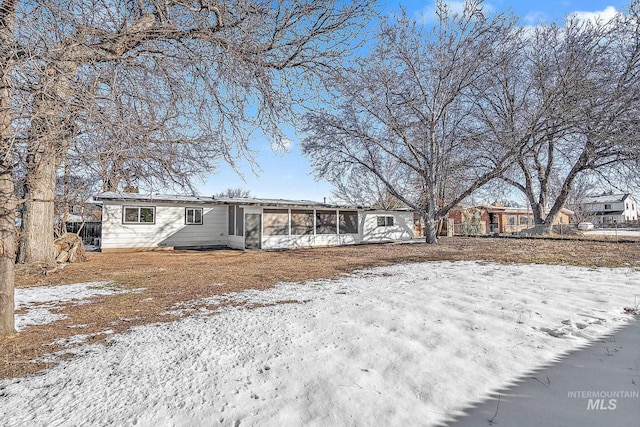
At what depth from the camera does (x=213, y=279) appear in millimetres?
6906

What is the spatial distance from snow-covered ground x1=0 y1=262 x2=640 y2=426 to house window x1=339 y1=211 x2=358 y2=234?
12.2 meters

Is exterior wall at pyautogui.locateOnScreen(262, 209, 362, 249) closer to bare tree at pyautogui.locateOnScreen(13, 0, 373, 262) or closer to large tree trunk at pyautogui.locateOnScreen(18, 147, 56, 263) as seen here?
large tree trunk at pyautogui.locateOnScreen(18, 147, 56, 263)

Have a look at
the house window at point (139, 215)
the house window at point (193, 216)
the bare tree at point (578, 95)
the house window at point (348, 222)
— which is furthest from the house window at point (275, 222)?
the bare tree at point (578, 95)

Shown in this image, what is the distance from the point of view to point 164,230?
49.1ft

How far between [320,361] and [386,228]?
54.0 ft

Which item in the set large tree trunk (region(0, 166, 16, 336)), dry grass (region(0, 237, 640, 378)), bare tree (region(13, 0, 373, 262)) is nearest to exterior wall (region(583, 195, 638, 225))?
dry grass (region(0, 237, 640, 378))

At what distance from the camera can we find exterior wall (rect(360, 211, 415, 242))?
18.0 meters

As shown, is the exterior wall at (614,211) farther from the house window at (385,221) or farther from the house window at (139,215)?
the house window at (139,215)

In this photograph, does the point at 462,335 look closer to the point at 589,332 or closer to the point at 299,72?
the point at 589,332

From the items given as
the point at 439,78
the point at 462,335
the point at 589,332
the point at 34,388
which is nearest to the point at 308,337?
the point at 462,335

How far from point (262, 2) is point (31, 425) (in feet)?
15.6

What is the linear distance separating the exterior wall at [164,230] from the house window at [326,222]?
4865 millimetres

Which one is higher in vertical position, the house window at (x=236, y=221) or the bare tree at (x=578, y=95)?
the bare tree at (x=578, y=95)

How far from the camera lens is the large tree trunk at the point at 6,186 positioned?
2.99m
